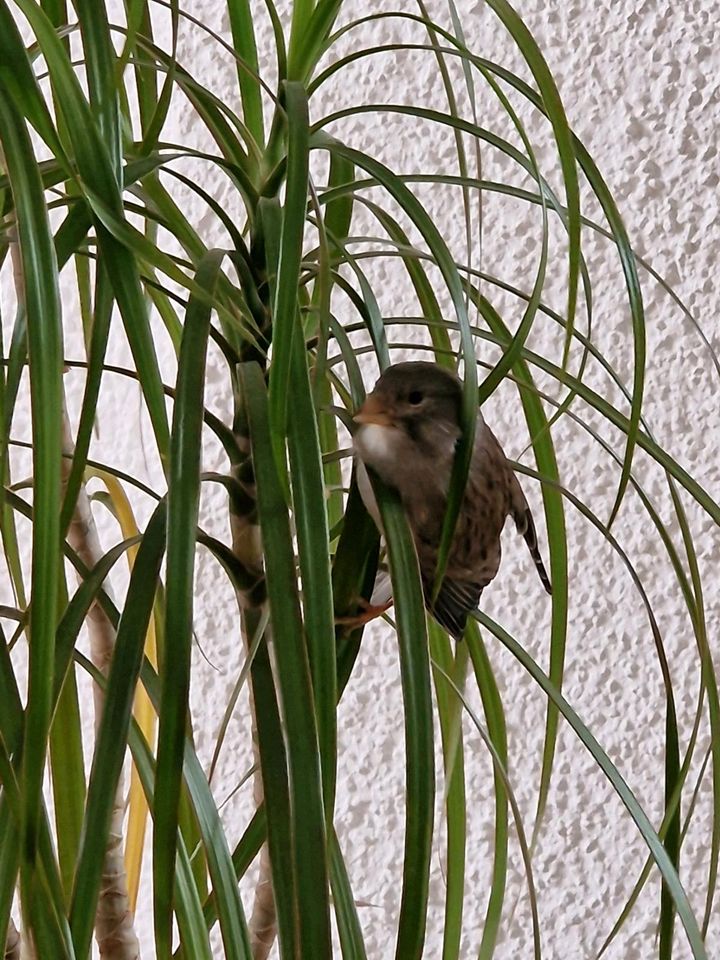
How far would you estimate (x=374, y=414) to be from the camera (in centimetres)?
45

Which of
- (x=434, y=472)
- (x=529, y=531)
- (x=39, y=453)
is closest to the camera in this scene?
(x=39, y=453)

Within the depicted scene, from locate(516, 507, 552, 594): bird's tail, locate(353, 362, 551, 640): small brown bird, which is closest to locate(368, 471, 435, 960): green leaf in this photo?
locate(353, 362, 551, 640): small brown bird

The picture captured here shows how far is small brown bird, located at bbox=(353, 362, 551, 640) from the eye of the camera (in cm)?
43

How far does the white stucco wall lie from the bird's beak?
19.8 inches

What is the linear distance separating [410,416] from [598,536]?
0.51 metres

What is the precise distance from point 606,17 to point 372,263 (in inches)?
10.5

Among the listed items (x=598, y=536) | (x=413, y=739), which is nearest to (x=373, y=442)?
(x=413, y=739)

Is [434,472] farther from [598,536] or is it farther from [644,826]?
[598,536]

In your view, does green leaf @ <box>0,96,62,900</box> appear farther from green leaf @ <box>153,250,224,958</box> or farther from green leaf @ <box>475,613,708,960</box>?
green leaf @ <box>475,613,708,960</box>

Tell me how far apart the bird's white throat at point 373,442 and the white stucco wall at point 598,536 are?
510 mm

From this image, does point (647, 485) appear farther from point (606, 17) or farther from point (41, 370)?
point (41, 370)

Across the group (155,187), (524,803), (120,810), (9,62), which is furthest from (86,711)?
(9,62)

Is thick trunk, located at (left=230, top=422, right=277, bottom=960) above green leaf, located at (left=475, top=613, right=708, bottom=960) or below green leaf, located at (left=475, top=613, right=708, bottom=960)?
above

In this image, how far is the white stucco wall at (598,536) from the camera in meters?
0.90
